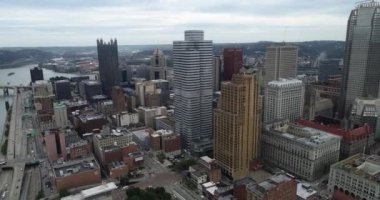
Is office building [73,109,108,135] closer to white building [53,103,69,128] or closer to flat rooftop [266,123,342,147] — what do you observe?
white building [53,103,69,128]

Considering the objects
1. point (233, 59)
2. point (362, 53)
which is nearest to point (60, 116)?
point (233, 59)

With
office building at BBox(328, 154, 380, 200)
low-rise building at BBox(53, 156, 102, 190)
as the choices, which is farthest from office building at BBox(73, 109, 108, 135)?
office building at BBox(328, 154, 380, 200)

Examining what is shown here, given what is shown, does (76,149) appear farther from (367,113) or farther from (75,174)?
(367,113)

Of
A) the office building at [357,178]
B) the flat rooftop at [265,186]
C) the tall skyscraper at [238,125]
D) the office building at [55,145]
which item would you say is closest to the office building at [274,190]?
the flat rooftop at [265,186]

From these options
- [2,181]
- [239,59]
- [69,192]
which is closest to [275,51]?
[239,59]

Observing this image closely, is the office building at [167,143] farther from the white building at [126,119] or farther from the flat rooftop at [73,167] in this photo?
the white building at [126,119]

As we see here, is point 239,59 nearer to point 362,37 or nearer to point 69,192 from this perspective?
point 362,37
